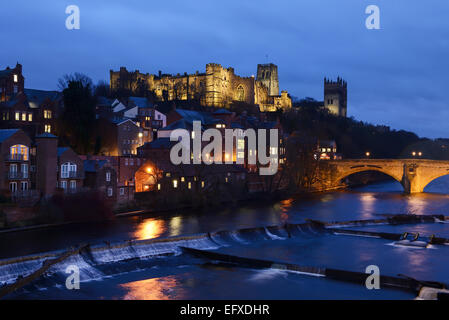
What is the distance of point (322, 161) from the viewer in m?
60.7

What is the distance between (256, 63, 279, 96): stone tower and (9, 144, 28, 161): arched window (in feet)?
327

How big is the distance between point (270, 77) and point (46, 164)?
10143 cm

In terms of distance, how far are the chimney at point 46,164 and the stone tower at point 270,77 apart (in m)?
98.5

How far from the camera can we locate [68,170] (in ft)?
114

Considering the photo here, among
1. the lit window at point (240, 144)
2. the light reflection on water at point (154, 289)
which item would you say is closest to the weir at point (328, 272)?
the light reflection on water at point (154, 289)

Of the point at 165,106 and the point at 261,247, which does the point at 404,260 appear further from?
the point at 165,106

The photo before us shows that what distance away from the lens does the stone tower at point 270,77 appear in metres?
129

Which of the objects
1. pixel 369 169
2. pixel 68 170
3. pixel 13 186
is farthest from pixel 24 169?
pixel 369 169

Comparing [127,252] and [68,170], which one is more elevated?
[68,170]

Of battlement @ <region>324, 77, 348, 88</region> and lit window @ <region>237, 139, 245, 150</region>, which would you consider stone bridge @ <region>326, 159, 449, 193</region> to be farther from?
battlement @ <region>324, 77, 348, 88</region>

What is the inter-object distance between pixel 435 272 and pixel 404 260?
223 centimetres

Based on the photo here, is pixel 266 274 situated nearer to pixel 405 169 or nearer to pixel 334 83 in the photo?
pixel 405 169
